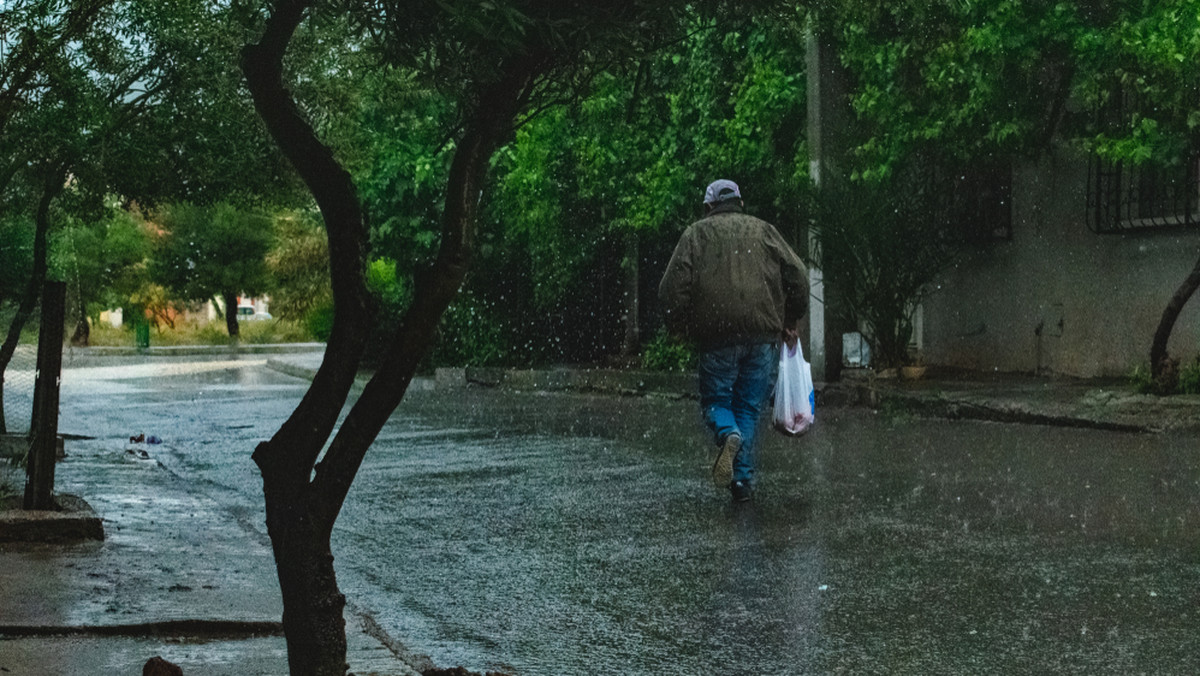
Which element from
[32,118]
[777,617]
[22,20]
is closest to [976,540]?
[777,617]

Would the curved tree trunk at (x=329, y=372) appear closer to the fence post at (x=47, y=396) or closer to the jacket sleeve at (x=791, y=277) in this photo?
the fence post at (x=47, y=396)

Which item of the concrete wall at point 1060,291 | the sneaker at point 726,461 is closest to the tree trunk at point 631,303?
the concrete wall at point 1060,291

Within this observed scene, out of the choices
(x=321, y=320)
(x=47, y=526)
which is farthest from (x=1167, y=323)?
(x=321, y=320)

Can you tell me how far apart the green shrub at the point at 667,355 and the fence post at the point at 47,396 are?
13083mm

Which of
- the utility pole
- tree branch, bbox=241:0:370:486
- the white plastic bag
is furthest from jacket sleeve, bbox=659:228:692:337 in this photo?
the utility pole

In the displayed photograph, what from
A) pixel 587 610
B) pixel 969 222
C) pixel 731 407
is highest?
pixel 969 222

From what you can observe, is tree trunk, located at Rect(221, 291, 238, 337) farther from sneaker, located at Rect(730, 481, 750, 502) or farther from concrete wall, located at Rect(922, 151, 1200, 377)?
sneaker, located at Rect(730, 481, 750, 502)

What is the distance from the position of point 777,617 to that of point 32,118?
631 centimetres

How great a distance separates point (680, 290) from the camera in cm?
953

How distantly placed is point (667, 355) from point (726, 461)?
1246 cm

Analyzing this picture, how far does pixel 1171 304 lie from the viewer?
44.4 ft

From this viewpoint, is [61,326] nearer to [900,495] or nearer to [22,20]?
[22,20]

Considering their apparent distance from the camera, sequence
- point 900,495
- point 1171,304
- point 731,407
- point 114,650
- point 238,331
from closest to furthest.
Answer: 1. point 114,650
2. point 900,495
3. point 731,407
4. point 1171,304
5. point 238,331

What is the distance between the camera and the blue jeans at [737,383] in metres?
9.48
